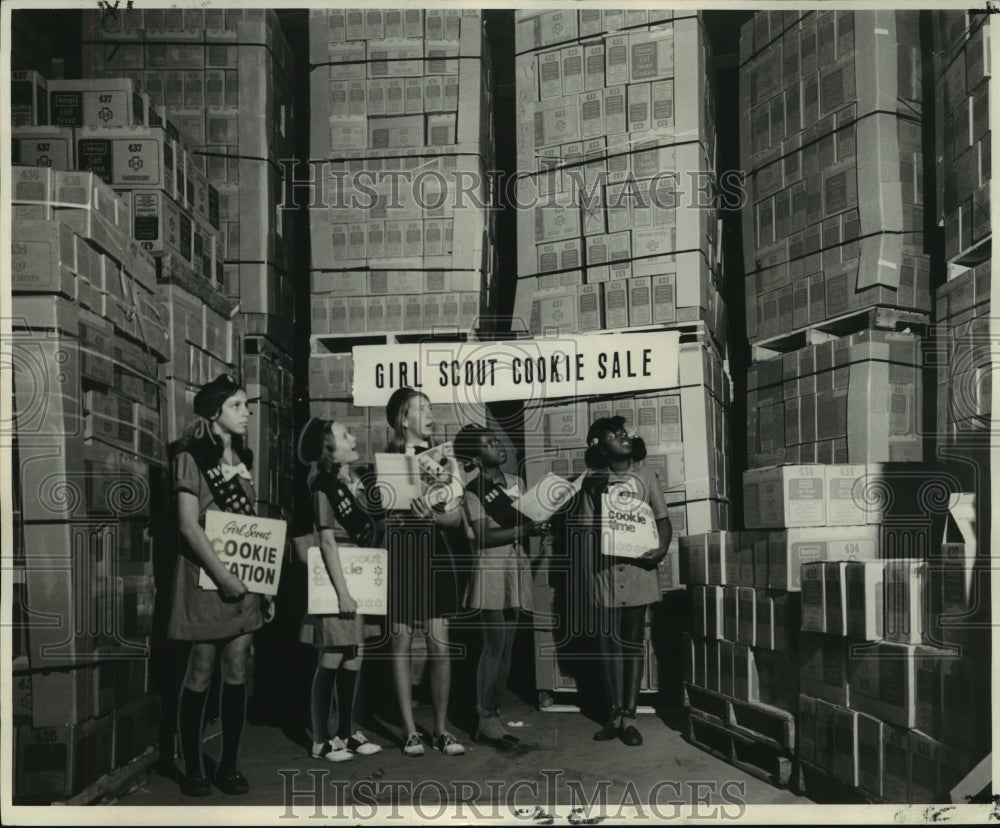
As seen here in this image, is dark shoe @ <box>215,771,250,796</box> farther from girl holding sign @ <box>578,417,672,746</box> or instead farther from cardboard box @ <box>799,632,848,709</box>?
cardboard box @ <box>799,632,848,709</box>

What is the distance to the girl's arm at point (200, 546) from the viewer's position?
16.9 feet

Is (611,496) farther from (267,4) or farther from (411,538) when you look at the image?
(267,4)

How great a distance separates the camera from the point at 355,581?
5.69 metres

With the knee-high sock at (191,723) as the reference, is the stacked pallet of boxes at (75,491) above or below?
above

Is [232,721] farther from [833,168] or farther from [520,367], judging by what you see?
[833,168]

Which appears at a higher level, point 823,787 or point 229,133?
point 229,133

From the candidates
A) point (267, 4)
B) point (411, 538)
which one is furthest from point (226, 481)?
point (267, 4)

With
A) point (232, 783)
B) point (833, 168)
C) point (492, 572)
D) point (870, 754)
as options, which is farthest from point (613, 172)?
point (232, 783)

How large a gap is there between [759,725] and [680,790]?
51cm

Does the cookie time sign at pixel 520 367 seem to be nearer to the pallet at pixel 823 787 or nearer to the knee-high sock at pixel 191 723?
the knee-high sock at pixel 191 723

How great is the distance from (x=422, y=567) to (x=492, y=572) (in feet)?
1.23

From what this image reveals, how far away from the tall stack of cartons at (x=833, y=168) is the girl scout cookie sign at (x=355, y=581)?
8.61 feet

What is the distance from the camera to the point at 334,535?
5629mm

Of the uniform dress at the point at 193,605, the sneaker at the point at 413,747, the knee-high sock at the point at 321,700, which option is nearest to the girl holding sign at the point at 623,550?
the sneaker at the point at 413,747
